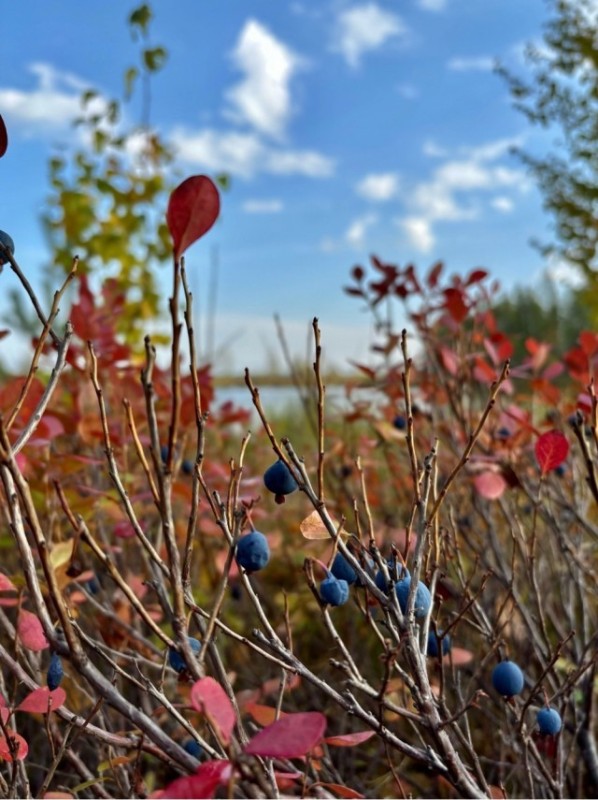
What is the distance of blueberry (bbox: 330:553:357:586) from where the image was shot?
811mm

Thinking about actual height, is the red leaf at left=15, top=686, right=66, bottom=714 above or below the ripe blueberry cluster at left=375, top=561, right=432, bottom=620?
below

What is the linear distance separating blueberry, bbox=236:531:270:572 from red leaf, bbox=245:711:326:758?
248 millimetres

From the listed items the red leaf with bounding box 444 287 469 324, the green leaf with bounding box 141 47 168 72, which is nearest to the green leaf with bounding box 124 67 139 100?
the green leaf with bounding box 141 47 168 72

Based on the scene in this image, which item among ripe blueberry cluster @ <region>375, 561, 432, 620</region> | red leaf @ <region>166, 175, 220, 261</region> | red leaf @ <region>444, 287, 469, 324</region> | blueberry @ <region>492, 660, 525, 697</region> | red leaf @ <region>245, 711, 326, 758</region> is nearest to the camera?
red leaf @ <region>245, 711, 326, 758</region>

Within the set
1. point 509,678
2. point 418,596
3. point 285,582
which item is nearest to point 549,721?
point 509,678

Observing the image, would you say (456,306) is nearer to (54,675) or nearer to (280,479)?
(280,479)

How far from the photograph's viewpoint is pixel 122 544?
2219 mm

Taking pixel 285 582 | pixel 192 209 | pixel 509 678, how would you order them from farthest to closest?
1. pixel 285 582
2. pixel 509 678
3. pixel 192 209

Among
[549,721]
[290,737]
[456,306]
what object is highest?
[456,306]

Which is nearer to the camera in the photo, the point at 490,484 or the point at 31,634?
the point at 31,634

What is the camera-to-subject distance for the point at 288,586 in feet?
8.65

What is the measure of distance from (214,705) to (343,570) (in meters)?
0.32

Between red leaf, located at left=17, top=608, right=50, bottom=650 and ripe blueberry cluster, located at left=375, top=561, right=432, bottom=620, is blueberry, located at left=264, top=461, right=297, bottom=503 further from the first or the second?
red leaf, located at left=17, top=608, right=50, bottom=650

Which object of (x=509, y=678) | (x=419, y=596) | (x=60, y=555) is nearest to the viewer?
(x=419, y=596)
